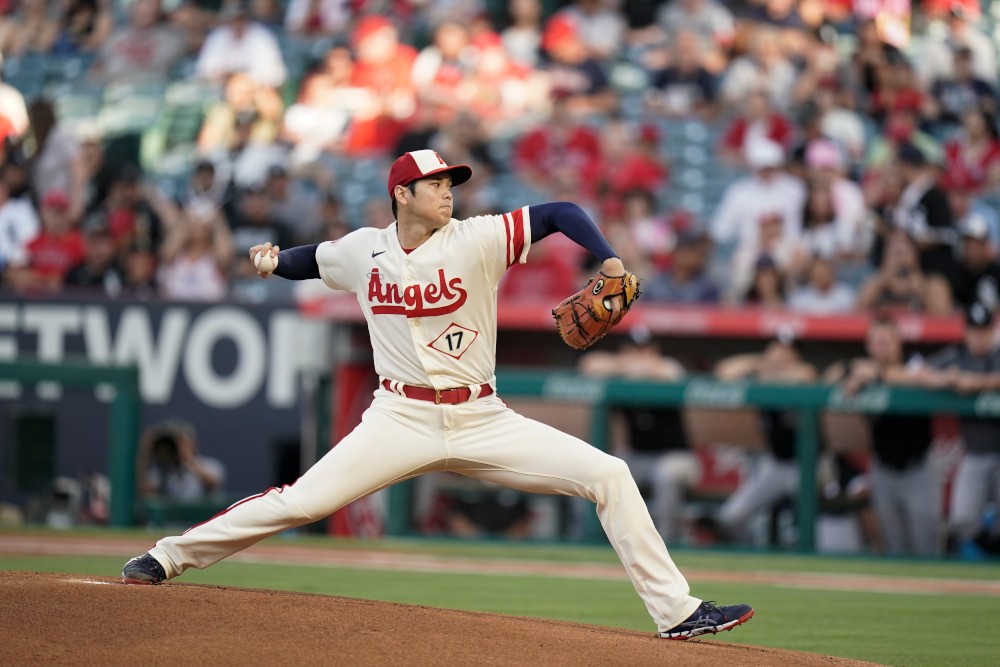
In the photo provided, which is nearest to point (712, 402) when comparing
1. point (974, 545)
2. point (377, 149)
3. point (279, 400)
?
Answer: point (974, 545)

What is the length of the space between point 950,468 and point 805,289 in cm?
189

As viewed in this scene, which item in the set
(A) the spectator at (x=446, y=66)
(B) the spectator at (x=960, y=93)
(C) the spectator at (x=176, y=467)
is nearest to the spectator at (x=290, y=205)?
(A) the spectator at (x=446, y=66)

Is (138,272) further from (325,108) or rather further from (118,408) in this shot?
(325,108)

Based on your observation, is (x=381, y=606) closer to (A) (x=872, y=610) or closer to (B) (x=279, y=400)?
(A) (x=872, y=610)

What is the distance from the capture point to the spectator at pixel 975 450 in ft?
31.6

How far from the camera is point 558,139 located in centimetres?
1308

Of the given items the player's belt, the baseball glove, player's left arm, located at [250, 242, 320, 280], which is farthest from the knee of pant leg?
player's left arm, located at [250, 242, 320, 280]

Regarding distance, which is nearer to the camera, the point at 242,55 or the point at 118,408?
the point at 118,408

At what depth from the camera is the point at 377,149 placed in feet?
44.9

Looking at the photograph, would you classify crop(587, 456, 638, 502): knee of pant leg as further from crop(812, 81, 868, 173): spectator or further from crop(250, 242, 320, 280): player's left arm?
crop(812, 81, 868, 173): spectator

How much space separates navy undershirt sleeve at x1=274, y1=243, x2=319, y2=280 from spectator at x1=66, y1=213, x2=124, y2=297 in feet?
24.2

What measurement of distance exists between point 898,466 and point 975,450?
1.64 feet

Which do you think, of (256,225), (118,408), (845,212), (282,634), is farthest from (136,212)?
(282,634)

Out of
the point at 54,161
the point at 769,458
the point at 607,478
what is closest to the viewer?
the point at 607,478
